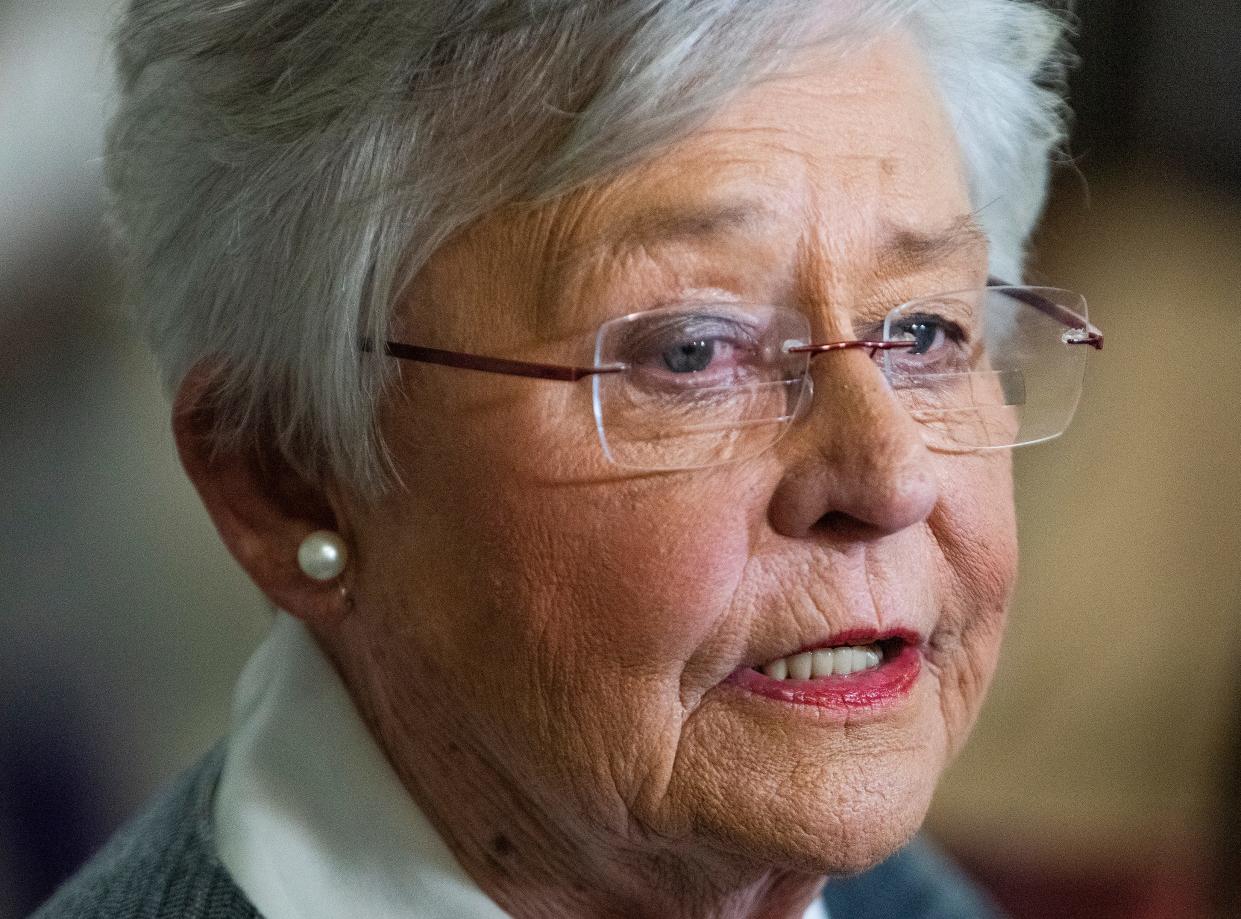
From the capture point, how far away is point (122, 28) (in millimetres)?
1250

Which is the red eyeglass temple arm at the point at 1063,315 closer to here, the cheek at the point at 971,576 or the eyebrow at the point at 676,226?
the cheek at the point at 971,576

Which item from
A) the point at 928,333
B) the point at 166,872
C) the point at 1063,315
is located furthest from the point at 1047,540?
the point at 166,872

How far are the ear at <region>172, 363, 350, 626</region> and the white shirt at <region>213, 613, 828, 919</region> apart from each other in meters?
0.12

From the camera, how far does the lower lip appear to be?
3.44 feet

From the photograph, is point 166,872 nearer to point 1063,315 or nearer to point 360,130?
point 360,130

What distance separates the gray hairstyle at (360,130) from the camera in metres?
1.01

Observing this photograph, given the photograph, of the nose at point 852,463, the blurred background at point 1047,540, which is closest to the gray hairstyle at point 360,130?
the nose at point 852,463

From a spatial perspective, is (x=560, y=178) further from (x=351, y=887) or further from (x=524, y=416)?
(x=351, y=887)

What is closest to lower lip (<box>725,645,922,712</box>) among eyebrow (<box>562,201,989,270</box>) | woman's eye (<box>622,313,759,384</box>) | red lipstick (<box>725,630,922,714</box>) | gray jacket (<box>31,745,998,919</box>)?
red lipstick (<box>725,630,922,714</box>)

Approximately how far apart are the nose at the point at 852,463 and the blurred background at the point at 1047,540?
151cm

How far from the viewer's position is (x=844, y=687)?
3.49ft

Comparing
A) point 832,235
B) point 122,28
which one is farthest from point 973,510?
point 122,28

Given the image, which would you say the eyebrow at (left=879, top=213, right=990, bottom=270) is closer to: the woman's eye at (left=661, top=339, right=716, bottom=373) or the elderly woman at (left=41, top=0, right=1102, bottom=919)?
the elderly woman at (left=41, top=0, right=1102, bottom=919)

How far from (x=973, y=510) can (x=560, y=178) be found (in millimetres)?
464
